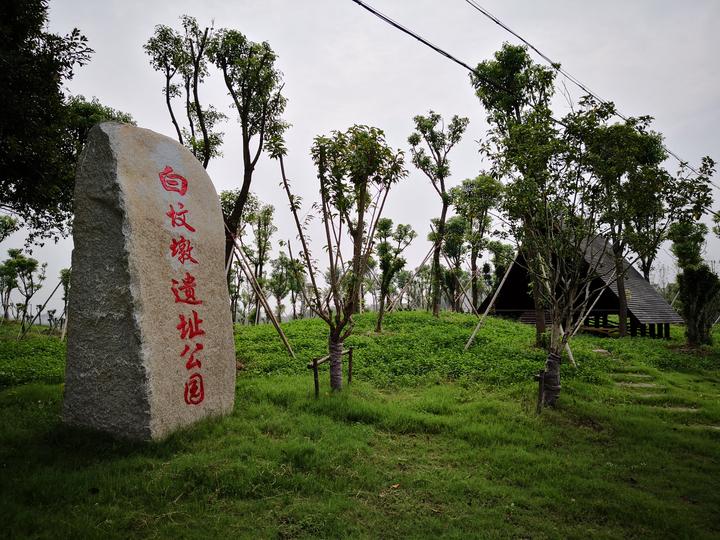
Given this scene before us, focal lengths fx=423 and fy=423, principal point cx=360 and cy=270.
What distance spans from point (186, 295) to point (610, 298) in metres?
19.4

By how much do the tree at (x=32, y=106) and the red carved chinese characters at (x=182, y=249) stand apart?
460 centimetres

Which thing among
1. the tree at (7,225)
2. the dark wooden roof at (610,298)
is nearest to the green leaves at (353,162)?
the dark wooden roof at (610,298)

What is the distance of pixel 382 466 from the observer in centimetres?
550

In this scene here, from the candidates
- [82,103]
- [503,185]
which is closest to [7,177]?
[82,103]

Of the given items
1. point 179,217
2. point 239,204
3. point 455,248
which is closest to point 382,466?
point 179,217

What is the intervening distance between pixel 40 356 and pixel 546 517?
12965 millimetres

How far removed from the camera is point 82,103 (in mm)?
13305

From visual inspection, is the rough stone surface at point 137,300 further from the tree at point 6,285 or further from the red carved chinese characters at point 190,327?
the tree at point 6,285

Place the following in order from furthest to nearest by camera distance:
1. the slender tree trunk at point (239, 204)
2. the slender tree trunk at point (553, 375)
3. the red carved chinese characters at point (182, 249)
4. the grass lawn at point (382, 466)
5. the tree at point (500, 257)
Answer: the tree at point (500, 257)
the slender tree trunk at point (239, 204)
the slender tree trunk at point (553, 375)
the red carved chinese characters at point (182, 249)
the grass lawn at point (382, 466)

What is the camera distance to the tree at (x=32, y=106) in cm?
791

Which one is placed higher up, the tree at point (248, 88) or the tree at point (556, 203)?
the tree at point (248, 88)

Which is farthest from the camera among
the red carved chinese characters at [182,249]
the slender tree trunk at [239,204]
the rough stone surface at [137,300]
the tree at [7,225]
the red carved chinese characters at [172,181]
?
the tree at [7,225]

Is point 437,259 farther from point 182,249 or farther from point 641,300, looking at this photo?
point 182,249

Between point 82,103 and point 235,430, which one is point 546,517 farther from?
point 82,103
